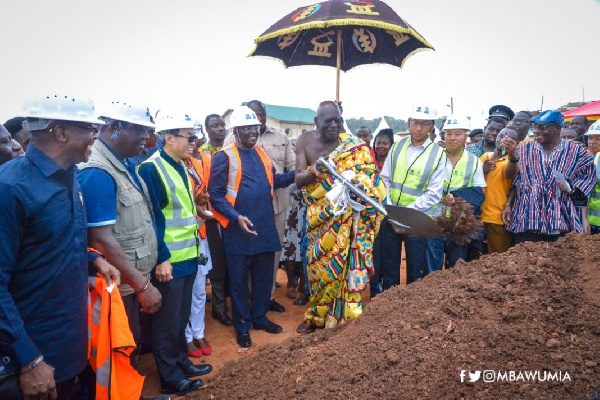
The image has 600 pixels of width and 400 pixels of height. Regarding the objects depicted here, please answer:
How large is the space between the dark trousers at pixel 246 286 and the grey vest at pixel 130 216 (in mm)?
1339

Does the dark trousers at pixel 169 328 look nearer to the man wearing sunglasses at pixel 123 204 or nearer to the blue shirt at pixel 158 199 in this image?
the blue shirt at pixel 158 199

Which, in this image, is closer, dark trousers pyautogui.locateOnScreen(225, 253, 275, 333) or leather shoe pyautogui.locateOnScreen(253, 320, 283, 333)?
dark trousers pyautogui.locateOnScreen(225, 253, 275, 333)

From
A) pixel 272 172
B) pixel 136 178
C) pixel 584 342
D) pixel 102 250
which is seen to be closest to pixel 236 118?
pixel 272 172

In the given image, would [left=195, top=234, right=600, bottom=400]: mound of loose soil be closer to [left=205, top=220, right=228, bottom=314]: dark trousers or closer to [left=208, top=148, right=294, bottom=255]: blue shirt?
[left=208, top=148, right=294, bottom=255]: blue shirt

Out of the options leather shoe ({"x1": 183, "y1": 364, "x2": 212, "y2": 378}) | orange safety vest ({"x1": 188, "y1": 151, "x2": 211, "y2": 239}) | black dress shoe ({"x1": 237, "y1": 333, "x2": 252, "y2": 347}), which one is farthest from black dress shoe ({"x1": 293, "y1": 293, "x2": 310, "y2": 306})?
leather shoe ({"x1": 183, "y1": 364, "x2": 212, "y2": 378})

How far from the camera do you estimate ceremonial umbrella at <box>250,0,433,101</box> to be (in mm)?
4465

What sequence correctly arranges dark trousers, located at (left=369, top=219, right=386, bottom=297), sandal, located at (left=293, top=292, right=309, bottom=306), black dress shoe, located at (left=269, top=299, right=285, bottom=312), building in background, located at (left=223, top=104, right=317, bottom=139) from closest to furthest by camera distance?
1. black dress shoe, located at (left=269, top=299, right=285, bottom=312)
2. dark trousers, located at (left=369, top=219, right=386, bottom=297)
3. sandal, located at (left=293, top=292, right=309, bottom=306)
4. building in background, located at (left=223, top=104, right=317, bottom=139)

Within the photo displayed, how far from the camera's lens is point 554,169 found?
4113 millimetres

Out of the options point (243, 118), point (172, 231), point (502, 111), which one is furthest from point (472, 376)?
point (502, 111)

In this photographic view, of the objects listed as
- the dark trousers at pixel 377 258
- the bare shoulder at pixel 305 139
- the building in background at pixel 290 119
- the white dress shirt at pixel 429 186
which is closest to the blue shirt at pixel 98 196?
the bare shoulder at pixel 305 139

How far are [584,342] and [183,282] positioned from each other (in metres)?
2.56

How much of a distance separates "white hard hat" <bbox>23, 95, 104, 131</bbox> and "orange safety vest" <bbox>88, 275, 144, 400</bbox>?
87 centimetres

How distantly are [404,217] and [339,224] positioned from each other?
2.09ft

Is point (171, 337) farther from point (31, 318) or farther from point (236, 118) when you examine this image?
point (236, 118)
